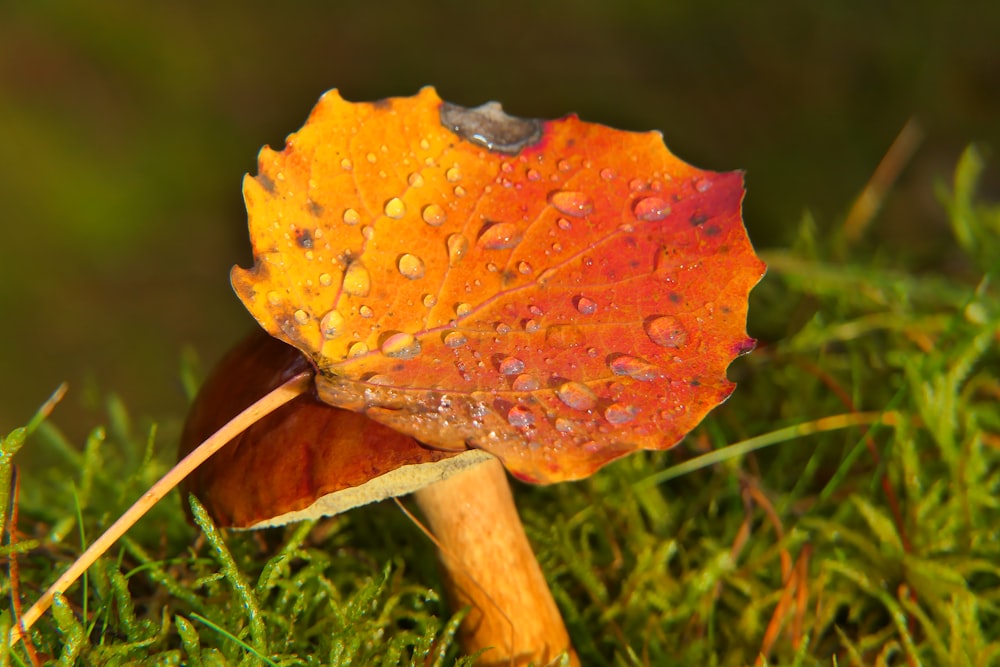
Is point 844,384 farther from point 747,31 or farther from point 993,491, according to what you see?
point 747,31

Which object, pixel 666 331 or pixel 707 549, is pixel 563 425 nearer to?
pixel 666 331

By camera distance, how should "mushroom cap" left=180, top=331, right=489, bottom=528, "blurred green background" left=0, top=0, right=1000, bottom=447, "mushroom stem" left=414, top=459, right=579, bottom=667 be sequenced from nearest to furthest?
"mushroom cap" left=180, top=331, right=489, bottom=528, "mushroom stem" left=414, top=459, right=579, bottom=667, "blurred green background" left=0, top=0, right=1000, bottom=447

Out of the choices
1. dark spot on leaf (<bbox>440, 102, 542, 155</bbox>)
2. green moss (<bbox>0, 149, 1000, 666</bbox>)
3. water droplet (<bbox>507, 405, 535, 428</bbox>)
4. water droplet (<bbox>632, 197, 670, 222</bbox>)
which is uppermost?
dark spot on leaf (<bbox>440, 102, 542, 155</bbox>)

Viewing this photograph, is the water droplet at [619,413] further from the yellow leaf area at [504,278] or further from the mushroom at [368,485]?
the mushroom at [368,485]

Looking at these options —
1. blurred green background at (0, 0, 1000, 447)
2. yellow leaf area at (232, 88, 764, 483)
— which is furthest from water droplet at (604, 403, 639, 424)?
blurred green background at (0, 0, 1000, 447)

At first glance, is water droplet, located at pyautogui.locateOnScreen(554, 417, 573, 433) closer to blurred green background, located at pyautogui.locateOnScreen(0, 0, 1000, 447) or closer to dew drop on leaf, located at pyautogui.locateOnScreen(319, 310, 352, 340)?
dew drop on leaf, located at pyautogui.locateOnScreen(319, 310, 352, 340)

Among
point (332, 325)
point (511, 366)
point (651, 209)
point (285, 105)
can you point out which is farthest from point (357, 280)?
point (285, 105)
